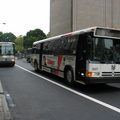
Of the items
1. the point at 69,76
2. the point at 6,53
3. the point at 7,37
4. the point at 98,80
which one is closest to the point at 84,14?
the point at 6,53

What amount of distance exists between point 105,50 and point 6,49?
15.2m

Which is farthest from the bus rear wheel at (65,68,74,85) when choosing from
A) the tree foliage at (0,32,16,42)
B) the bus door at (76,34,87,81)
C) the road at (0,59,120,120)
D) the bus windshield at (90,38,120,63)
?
the tree foliage at (0,32,16,42)

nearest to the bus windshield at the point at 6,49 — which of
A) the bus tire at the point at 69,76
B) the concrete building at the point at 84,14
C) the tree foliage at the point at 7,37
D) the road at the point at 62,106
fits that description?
the bus tire at the point at 69,76

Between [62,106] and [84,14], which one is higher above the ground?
[84,14]

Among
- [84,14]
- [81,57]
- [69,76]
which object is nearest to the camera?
[81,57]

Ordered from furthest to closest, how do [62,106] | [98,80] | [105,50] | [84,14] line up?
[84,14] → [105,50] → [98,80] → [62,106]

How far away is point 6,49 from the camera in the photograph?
20734mm

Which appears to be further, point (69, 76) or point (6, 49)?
point (6, 49)

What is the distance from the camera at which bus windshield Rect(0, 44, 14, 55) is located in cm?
2057

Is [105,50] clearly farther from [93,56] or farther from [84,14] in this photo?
[84,14]

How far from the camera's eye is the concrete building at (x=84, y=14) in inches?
1775

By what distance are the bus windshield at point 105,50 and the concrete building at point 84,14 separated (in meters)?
37.2

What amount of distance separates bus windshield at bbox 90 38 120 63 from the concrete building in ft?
122

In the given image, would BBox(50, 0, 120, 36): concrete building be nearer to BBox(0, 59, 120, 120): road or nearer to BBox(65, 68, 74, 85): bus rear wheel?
BBox(65, 68, 74, 85): bus rear wheel
